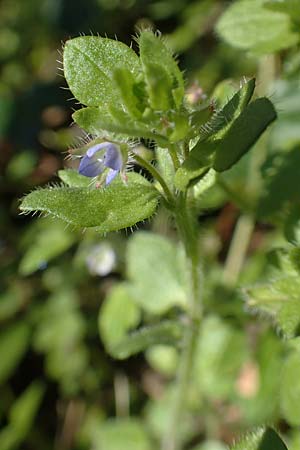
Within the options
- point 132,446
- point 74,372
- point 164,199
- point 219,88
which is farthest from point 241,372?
point 164,199

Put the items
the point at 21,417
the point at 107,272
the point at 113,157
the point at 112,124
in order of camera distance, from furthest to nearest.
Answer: the point at 21,417 → the point at 107,272 → the point at 113,157 → the point at 112,124

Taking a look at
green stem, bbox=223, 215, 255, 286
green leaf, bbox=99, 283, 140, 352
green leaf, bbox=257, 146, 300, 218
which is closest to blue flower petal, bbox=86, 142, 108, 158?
green leaf, bbox=257, 146, 300, 218

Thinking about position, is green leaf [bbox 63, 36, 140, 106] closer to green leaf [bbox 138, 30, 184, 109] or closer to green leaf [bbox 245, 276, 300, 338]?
green leaf [bbox 138, 30, 184, 109]

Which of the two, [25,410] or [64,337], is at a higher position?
[64,337]

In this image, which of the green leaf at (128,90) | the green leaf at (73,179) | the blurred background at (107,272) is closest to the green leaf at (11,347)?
the blurred background at (107,272)

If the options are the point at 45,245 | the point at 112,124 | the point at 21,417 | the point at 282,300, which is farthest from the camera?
the point at 21,417

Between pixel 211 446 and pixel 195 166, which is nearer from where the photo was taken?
pixel 195 166

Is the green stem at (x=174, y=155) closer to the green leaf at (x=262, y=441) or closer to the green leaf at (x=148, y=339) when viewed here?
the green leaf at (x=262, y=441)

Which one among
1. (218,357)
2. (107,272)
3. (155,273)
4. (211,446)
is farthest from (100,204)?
(211,446)

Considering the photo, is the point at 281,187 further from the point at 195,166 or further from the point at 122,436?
the point at 122,436
